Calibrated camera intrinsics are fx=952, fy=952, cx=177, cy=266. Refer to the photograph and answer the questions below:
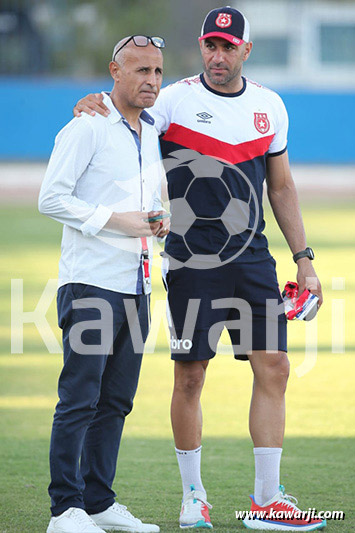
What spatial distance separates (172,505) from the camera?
4672 mm

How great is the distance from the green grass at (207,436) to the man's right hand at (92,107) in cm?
184

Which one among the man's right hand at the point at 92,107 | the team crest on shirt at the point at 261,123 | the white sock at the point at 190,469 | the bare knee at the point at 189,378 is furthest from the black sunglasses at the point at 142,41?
the white sock at the point at 190,469

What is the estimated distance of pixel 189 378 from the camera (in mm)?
4527

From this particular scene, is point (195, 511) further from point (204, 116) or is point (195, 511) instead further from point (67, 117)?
point (67, 117)

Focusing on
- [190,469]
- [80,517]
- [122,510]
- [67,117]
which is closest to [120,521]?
[122,510]

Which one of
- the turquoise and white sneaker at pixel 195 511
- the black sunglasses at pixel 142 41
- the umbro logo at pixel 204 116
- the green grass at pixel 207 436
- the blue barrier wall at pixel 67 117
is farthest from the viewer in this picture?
the blue barrier wall at pixel 67 117

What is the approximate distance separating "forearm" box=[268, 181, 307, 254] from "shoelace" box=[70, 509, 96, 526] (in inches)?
65.9

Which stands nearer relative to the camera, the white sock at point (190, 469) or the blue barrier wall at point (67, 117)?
the white sock at point (190, 469)

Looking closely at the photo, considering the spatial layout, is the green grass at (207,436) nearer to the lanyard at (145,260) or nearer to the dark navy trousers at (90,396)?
the dark navy trousers at (90,396)

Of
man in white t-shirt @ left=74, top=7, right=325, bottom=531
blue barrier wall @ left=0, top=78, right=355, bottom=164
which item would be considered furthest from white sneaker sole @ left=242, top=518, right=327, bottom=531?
blue barrier wall @ left=0, top=78, right=355, bottom=164

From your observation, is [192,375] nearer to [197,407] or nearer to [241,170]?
[197,407]

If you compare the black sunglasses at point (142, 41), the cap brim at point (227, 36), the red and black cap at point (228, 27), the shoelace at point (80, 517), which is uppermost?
the red and black cap at point (228, 27)

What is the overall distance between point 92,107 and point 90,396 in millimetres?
1236

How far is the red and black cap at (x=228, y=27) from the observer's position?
14.7 feet
